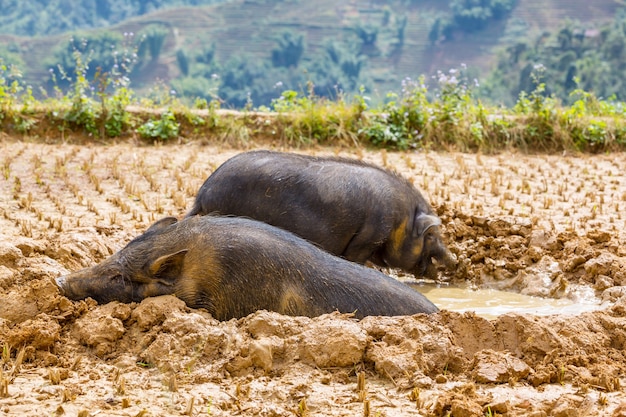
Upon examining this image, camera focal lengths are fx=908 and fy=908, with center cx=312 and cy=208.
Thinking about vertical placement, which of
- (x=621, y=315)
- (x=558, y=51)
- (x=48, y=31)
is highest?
(x=621, y=315)

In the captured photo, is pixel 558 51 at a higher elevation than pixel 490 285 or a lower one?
lower

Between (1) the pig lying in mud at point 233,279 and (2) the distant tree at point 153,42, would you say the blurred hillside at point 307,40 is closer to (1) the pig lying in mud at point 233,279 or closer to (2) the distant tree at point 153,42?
(2) the distant tree at point 153,42

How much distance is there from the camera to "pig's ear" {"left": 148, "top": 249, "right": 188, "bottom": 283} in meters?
5.19

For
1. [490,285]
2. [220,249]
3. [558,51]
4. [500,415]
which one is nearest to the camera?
[500,415]

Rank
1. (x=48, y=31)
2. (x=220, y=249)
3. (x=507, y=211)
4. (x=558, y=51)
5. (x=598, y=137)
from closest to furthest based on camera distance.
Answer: (x=220, y=249)
(x=507, y=211)
(x=598, y=137)
(x=558, y=51)
(x=48, y=31)

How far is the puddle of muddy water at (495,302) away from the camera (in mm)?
6930

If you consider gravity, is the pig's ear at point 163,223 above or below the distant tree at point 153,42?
above

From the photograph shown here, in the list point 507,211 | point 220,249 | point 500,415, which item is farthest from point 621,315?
point 507,211

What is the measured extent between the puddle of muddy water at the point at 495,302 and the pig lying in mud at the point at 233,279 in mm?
1758

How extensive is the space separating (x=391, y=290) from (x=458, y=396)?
4.69 feet

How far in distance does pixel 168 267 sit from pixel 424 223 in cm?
272

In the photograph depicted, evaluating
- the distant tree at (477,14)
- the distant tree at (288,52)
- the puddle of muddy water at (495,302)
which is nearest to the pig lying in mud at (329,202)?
the puddle of muddy water at (495,302)

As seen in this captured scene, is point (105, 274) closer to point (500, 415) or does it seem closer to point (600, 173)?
point (500, 415)

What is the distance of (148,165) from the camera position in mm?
11195
